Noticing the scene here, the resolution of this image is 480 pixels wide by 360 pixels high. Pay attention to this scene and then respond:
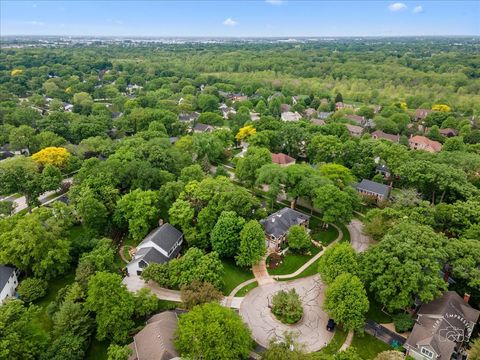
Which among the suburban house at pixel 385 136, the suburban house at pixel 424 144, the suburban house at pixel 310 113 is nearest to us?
the suburban house at pixel 424 144

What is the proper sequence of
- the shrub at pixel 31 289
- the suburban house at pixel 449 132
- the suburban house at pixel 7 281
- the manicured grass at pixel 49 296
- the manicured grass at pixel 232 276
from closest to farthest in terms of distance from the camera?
the manicured grass at pixel 49 296
the suburban house at pixel 7 281
the shrub at pixel 31 289
the manicured grass at pixel 232 276
the suburban house at pixel 449 132

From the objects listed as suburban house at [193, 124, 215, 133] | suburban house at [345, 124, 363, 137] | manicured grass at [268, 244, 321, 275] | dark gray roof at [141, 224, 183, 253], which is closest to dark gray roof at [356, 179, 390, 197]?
manicured grass at [268, 244, 321, 275]

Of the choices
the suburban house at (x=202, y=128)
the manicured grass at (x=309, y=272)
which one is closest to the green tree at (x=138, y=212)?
the manicured grass at (x=309, y=272)

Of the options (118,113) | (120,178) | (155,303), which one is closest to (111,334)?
(155,303)

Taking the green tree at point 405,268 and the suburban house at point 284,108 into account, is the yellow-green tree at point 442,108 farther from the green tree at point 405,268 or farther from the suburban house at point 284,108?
the green tree at point 405,268

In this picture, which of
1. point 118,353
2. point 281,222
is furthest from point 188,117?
point 118,353
